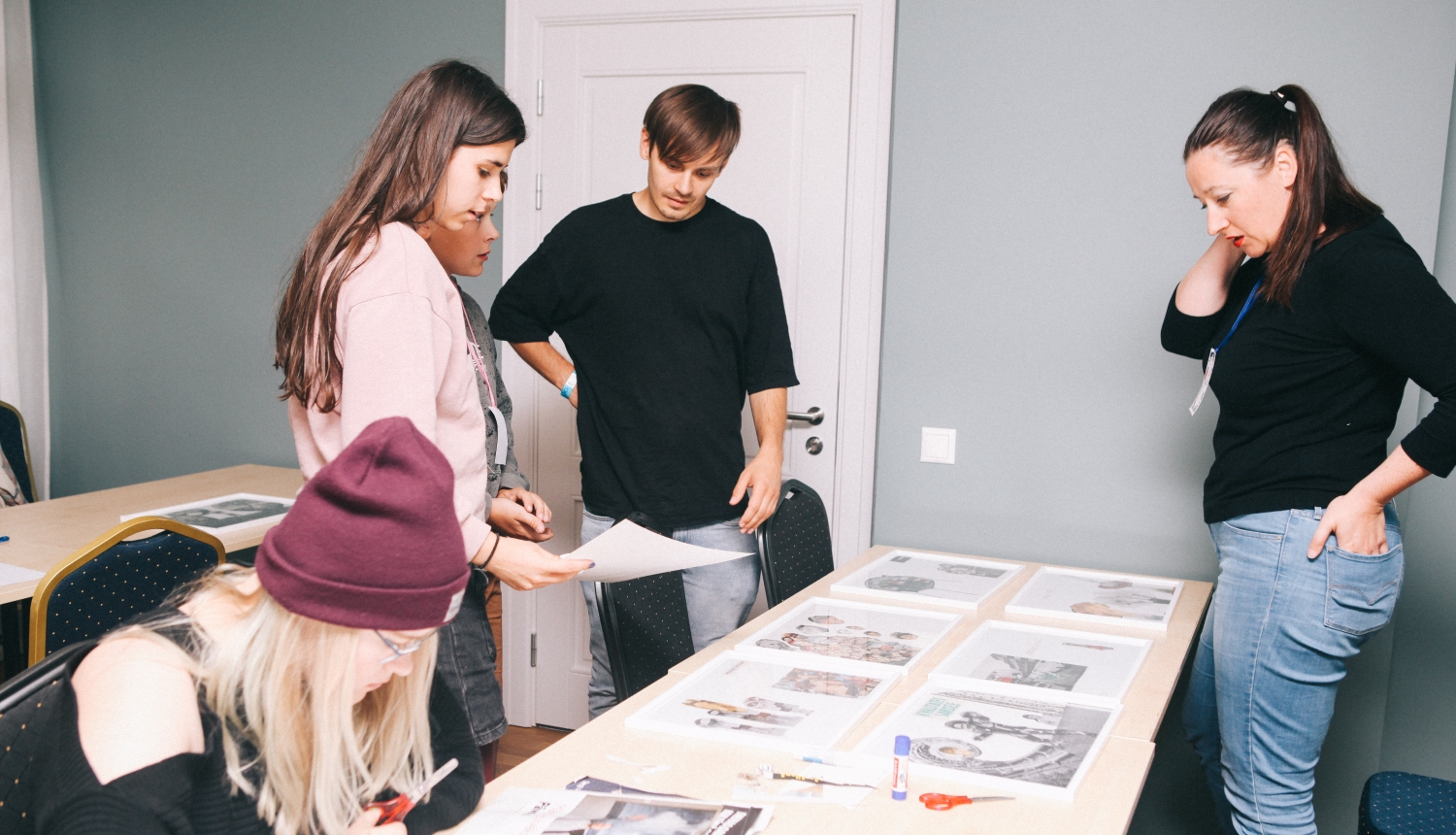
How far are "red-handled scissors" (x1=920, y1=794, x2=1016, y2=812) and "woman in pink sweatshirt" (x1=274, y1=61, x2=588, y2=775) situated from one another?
0.56 metres

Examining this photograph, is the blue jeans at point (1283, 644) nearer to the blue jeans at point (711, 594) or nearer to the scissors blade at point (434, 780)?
the blue jeans at point (711, 594)

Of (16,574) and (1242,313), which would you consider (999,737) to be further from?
(16,574)

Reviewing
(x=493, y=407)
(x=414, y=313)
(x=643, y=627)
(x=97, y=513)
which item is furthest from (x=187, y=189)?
(x=414, y=313)

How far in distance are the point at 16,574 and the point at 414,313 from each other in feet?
4.83

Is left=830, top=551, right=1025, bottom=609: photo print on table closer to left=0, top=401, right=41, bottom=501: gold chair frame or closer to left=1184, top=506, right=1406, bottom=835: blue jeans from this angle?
left=1184, top=506, right=1406, bottom=835: blue jeans

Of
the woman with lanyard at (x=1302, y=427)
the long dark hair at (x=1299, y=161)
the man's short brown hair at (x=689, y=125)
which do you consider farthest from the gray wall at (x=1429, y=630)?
the man's short brown hair at (x=689, y=125)

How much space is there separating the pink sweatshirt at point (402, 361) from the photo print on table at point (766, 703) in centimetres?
37

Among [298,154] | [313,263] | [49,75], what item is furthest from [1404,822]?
[49,75]

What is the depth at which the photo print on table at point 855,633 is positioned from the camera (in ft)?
5.77

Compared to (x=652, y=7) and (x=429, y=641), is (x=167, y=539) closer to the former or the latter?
(x=429, y=641)

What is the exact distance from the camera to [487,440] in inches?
→ 68.2

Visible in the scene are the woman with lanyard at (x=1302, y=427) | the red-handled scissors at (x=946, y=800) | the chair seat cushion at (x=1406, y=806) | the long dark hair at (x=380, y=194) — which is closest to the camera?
the red-handled scissors at (x=946, y=800)

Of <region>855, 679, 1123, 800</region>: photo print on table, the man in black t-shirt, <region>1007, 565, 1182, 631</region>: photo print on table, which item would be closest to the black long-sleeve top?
<region>855, 679, 1123, 800</region>: photo print on table

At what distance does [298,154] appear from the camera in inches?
138
